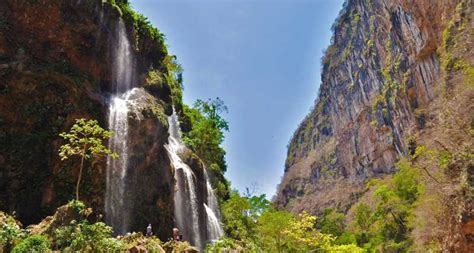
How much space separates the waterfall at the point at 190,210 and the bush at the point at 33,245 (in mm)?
11941

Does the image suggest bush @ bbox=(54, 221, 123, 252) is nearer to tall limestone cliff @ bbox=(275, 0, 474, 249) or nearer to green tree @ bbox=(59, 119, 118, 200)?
green tree @ bbox=(59, 119, 118, 200)

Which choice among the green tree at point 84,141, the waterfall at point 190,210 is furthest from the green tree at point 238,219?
the green tree at point 84,141

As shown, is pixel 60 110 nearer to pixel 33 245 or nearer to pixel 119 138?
pixel 119 138

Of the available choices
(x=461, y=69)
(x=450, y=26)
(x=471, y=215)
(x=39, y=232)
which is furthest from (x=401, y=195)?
(x=39, y=232)

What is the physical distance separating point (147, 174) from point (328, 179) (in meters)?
67.4

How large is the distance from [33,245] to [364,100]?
221 feet

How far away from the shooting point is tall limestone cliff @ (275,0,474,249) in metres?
27.9

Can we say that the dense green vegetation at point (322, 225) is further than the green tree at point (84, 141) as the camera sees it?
Yes

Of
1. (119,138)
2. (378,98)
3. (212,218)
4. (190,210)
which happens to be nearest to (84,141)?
(119,138)

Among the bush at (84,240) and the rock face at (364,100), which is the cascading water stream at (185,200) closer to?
the bush at (84,240)

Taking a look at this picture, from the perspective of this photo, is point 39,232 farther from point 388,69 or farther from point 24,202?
point 388,69

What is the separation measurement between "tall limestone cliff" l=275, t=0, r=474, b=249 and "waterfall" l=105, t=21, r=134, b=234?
54.0 feet

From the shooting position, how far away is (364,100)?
7375 cm

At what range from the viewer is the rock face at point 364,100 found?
51062 mm
